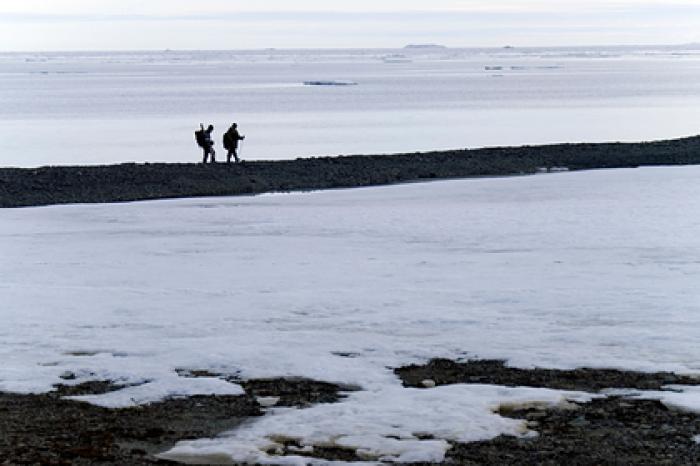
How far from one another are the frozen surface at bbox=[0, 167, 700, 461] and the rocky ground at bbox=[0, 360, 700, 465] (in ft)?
0.62

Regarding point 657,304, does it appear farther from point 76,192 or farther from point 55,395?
point 76,192

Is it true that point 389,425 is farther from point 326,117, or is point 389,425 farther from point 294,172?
point 326,117

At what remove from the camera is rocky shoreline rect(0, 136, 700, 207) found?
27.6 meters

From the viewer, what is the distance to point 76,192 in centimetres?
2741

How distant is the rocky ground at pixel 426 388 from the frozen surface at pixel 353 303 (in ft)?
0.62

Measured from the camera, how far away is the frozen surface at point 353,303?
935 centimetres

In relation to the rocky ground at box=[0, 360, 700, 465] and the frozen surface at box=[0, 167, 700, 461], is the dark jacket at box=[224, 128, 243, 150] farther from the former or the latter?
the rocky ground at box=[0, 360, 700, 465]

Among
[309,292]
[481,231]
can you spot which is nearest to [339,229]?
[481,231]

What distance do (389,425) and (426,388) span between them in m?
1.13

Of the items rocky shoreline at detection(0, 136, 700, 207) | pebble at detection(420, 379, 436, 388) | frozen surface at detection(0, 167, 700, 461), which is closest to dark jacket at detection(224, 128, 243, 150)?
rocky shoreline at detection(0, 136, 700, 207)

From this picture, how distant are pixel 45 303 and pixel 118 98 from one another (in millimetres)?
78607

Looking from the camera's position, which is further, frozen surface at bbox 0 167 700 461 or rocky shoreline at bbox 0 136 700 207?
rocky shoreline at bbox 0 136 700 207

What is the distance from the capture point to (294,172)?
3072cm

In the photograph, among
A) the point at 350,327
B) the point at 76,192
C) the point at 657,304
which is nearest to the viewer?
the point at 350,327
